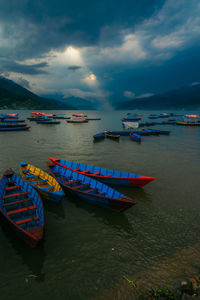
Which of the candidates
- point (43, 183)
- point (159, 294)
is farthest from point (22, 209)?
point (159, 294)

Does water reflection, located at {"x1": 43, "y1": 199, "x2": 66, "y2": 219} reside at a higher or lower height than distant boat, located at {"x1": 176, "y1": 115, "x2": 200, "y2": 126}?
lower

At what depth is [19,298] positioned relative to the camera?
7746 millimetres

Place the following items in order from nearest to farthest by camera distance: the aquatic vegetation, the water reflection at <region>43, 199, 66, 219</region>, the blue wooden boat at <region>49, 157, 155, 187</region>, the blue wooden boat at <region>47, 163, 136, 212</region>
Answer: the aquatic vegetation < the blue wooden boat at <region>47, 163, 136, 212</region> < the water reflection at <region>43, 199, 66, 219</region> < the blue wooden boat at <region>49, 157, 155, 187</region>

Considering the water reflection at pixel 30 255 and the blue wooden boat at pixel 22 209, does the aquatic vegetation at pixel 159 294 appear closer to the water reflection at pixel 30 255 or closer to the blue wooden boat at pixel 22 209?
the water reflection at pixel 30 255

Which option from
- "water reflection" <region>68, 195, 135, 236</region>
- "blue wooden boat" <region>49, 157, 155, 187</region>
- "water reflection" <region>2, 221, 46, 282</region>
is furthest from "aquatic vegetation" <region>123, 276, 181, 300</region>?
"blue wooden boat" <region>49, 157, 155, 187</region>

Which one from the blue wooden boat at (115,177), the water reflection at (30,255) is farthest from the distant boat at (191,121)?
the water reflection at (30,255)

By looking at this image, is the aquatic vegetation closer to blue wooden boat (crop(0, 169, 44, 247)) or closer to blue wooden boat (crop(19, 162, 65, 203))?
blue wooden boat (crop(0, 169, 44, 247))

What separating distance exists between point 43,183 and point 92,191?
5644mm

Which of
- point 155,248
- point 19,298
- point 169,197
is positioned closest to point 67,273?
point 19,298

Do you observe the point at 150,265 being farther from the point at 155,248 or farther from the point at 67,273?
the point at 67,273

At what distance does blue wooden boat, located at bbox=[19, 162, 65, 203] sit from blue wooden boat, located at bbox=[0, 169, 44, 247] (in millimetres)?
1113

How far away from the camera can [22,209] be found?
11734 mm

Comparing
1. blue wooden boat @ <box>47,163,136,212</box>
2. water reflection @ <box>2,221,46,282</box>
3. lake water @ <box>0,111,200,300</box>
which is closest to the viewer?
lake water @ <box>0,111,200,300</box>

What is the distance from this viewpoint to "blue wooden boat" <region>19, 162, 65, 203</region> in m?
14.0
